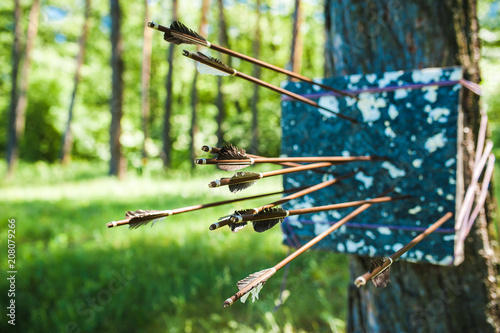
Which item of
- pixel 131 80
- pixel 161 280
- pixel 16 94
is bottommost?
pixel 161 280

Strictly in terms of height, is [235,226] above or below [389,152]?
below

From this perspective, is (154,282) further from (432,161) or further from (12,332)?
(432,161)

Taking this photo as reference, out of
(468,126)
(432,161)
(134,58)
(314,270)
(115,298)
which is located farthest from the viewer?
(134,58)

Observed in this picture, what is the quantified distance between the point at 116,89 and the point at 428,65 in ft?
28.0

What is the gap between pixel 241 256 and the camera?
3.43 meters

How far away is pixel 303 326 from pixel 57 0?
20.1 m

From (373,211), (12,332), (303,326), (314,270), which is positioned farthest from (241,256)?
(373,211)

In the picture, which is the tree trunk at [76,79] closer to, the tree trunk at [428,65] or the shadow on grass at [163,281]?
the shadow on grass at [163,281]

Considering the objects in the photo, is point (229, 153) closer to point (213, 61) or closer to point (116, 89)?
point (213, 61)

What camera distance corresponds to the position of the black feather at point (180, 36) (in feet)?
2.33

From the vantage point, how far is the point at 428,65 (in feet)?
4.41

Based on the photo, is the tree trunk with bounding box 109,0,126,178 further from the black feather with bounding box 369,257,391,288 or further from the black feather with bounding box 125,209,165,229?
the black feather with bounding box 369,257,391,288

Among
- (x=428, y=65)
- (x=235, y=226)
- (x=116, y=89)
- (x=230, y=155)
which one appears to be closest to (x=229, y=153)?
(x=230, y=155)

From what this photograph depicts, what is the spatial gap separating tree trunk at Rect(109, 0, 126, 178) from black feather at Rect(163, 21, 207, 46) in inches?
344
